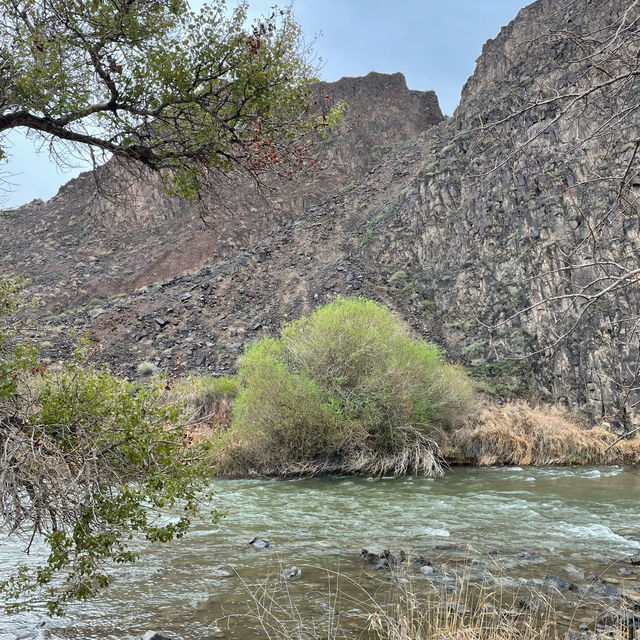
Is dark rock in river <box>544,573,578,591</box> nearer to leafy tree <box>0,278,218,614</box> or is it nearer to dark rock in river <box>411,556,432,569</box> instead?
dark rock in river <box>411,556,432,569</box>

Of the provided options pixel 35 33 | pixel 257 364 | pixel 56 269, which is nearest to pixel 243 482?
pixel 257 364

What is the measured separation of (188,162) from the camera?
6.62 m

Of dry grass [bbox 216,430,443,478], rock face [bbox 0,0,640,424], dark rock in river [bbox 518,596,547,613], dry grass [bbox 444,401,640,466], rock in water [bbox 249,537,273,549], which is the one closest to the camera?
dark rock in river [bbox 518,596,547,613]

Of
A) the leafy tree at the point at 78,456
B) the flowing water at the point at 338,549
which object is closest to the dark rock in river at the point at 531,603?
the flowing water at the point at 338,549

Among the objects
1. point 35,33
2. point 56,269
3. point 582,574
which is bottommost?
point 582,574

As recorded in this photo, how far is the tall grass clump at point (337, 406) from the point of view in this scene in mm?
16688

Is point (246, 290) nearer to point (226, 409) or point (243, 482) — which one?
point (226, 409)

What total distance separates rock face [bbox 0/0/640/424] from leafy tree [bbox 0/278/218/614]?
1313 centimetres

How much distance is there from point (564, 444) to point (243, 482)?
1160 cm

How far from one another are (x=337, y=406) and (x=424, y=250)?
77.9 feet

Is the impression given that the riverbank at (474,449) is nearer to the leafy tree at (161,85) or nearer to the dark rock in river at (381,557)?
the dark rock in river at (381,557)

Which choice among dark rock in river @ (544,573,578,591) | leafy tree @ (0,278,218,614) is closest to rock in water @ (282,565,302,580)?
leafy tree @ (0,278,218,614)

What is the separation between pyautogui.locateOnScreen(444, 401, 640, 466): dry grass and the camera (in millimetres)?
19125

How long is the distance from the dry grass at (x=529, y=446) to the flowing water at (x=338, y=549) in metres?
3.95
